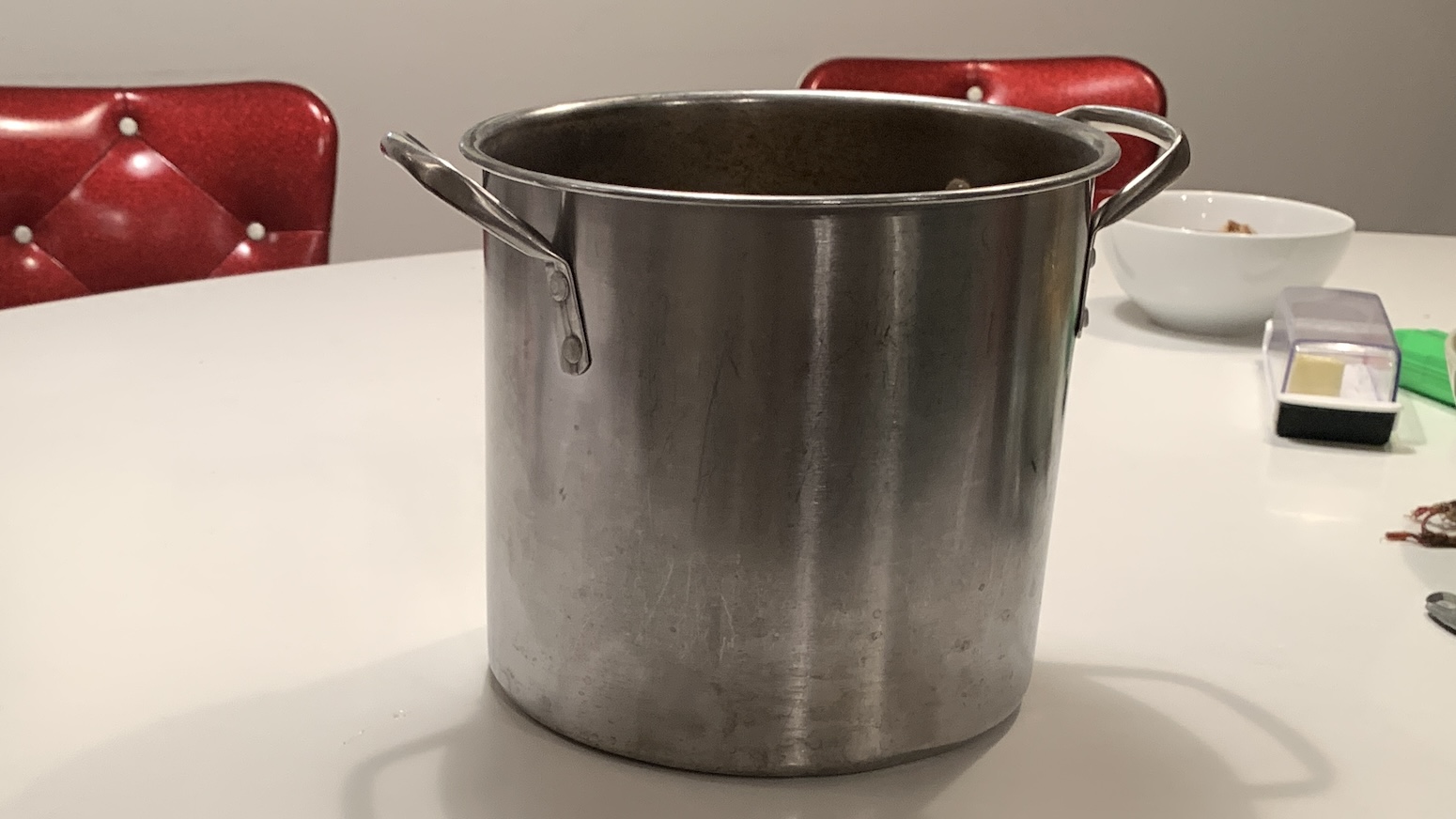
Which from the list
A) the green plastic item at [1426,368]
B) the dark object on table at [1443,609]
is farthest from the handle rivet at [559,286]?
the green plastic item at [1426,368]

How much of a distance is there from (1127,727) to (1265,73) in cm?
223

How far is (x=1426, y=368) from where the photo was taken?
0.79m

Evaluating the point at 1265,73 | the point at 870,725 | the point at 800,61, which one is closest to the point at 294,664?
the point at 870,725

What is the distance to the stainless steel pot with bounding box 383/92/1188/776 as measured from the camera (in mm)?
355

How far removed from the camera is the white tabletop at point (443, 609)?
1.32ft

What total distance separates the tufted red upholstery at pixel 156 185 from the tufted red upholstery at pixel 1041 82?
0.54 m

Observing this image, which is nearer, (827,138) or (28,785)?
(28,785)

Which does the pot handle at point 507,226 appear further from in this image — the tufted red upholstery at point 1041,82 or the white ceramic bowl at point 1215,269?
the tufted red upholstery at point 1041,82

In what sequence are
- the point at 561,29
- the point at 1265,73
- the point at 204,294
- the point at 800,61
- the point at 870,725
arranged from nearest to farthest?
the point at 870,725 → the point at 204,294 → the point at 561,29 → the point at 800,61 → the point at 1265,73

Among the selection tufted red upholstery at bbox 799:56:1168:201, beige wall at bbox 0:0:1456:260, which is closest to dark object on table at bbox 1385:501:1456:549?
tufted red upholstery at bbox 799:56:1168:201

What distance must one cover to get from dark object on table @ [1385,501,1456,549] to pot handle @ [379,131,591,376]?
40cm

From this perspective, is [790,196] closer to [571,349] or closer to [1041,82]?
[571,349]

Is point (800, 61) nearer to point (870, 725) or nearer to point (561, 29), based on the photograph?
point (561, 29)

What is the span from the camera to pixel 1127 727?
0.44 metres
